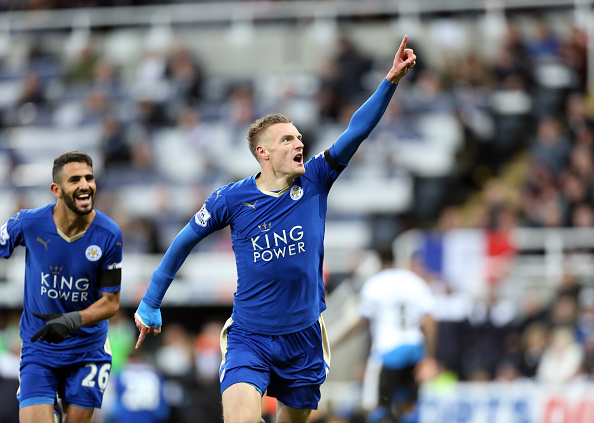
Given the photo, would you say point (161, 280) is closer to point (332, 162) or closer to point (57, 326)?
point (57, 326)

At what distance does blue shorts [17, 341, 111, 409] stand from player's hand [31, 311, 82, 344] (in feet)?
1.28

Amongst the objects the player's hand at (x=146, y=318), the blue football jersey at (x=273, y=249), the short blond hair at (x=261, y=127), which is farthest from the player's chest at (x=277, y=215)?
the player's hand at (x=146, y=318)

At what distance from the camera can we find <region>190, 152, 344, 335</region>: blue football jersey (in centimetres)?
692

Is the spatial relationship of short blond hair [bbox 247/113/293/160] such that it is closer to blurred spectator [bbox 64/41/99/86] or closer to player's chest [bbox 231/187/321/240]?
player's chest [bbox 231/187/321/240]

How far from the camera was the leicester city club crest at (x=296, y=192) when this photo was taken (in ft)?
23.1

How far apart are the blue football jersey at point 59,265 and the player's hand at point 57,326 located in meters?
0.30

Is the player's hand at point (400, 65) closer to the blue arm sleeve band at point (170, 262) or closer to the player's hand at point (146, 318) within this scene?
the blue arm sleeve band at point (170, 262)

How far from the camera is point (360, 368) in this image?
14.1 m

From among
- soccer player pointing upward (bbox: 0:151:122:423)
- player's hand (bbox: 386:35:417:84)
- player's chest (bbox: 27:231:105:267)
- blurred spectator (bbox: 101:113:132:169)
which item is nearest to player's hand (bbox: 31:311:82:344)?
soccer player pointing upward (bbox: 0:151:122:423)

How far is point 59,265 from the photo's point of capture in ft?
24.4

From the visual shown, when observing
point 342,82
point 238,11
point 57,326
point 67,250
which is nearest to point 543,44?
point 342,82

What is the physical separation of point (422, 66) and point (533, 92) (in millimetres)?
2199

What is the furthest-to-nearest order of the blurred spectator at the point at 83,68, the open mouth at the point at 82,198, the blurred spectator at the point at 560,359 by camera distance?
the blurred spectator at the point at 83,68, the blurred spectator at the point at 560,359, the open mouth at the point at 82,198

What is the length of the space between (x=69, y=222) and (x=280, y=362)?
205 centimetres
